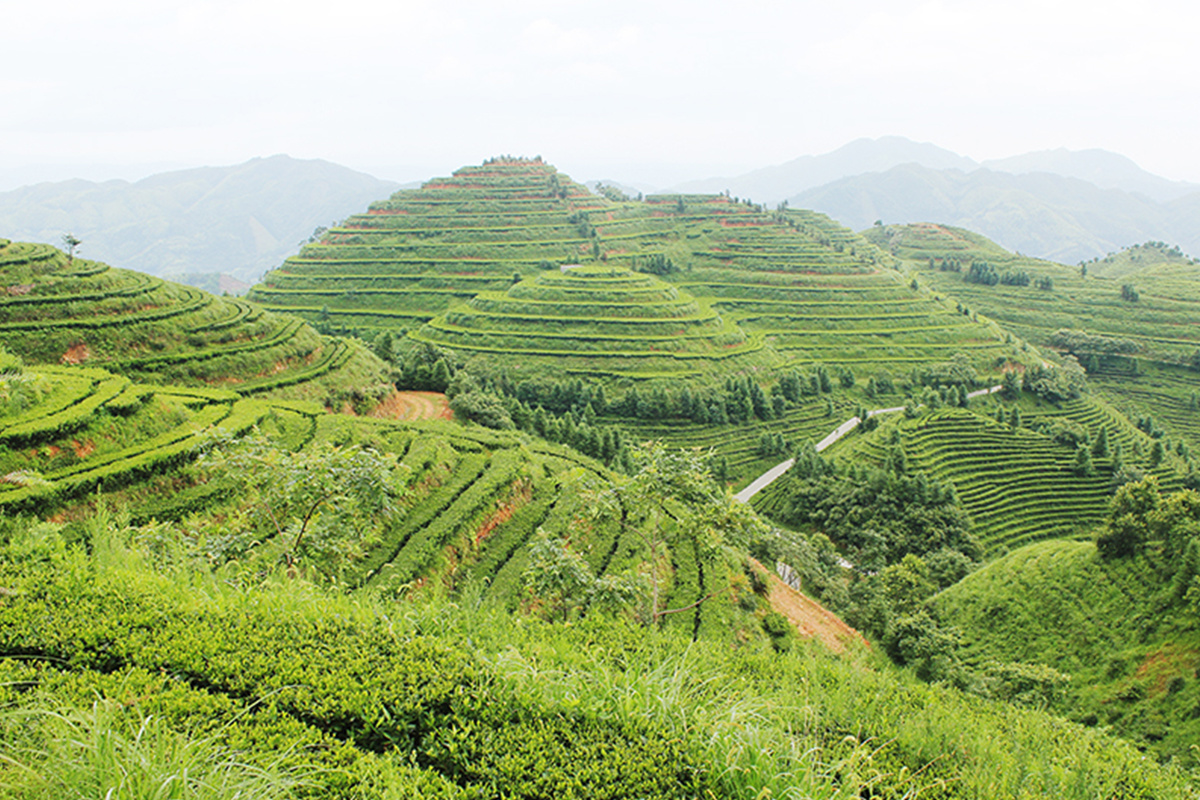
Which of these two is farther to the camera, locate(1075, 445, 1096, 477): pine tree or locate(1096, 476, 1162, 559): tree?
locate(1075, 445, 1096, 477): pine tree

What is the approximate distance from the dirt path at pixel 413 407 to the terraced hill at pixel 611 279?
72.7ft

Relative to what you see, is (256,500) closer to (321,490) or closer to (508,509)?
(508,509)

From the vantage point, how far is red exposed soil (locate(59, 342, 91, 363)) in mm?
30578

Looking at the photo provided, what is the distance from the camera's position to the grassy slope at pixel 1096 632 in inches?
848

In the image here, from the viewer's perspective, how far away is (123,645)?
18.6ft

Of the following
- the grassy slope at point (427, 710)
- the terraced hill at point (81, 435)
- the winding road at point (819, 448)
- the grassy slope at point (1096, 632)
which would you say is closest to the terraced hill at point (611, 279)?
the winding road at point (819, 448)

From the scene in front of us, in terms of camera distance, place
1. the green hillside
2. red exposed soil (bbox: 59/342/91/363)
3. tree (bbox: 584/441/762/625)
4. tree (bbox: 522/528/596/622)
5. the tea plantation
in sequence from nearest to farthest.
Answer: the tea plantation → tree (bbox: 522/528/596/622) → tree (bbox: 584/441/762/625) → red exposed soil (bbox: 59/342/91/363) → the green hillside

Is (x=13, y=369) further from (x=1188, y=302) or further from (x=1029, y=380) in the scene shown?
(x=1188, y=302)

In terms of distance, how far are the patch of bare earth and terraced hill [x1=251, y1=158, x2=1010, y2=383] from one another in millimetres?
43380

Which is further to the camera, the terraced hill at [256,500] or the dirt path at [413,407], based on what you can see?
the dirt path at [413,407]

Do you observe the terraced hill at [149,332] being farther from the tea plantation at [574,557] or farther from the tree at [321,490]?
the tree at [321,490]

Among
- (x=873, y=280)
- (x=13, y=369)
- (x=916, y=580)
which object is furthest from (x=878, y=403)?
(x=13, y=369)

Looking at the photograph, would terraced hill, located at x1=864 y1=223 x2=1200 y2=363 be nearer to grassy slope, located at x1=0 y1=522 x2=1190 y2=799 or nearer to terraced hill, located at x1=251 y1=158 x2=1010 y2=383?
terraced hill, located at x1=251 y1=158 x2=1010 y2=383

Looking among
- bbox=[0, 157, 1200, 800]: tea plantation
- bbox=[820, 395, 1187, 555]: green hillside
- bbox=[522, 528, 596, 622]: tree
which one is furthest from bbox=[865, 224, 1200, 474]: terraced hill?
bbox=[522, 528, 596, 622]: tree
